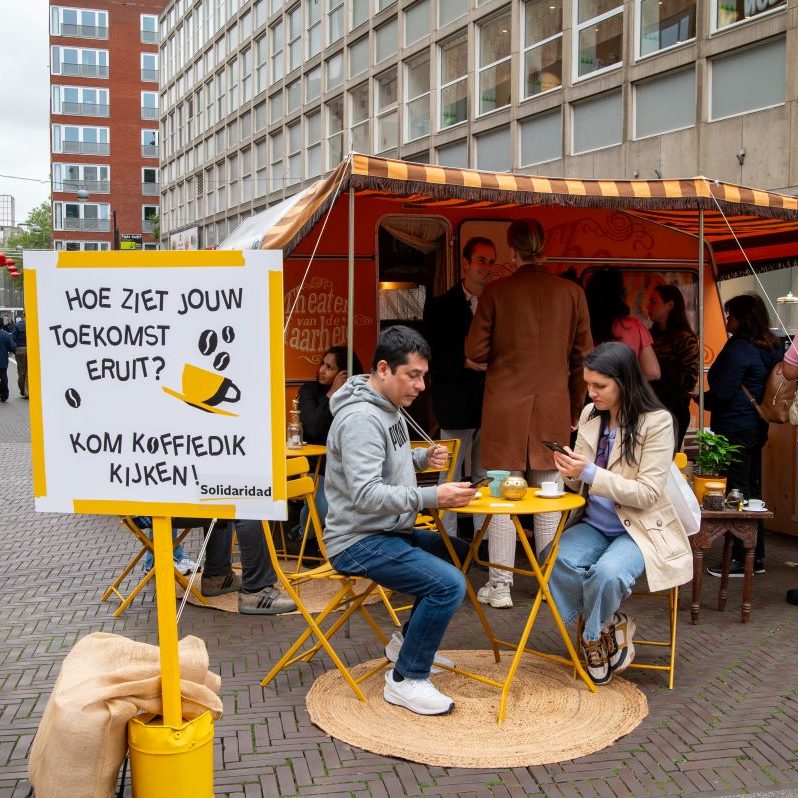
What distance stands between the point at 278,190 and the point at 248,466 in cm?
3301

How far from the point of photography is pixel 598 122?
59.4ft

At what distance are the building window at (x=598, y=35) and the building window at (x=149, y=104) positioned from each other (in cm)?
5685

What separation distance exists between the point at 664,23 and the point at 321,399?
40.8 ft

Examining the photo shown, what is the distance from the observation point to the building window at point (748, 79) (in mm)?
14297

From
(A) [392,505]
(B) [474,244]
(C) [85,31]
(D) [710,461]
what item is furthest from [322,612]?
(C) [85,31]

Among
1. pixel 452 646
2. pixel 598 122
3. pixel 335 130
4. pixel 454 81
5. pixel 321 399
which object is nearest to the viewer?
pixel 452 646

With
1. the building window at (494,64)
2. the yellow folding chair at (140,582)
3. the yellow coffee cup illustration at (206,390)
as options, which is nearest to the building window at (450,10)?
the building window at (494,64)

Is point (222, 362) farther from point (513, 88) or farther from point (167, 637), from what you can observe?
point (513, 88)

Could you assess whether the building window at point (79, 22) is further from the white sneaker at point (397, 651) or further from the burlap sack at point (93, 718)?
the burlap sack at point (93, 718)

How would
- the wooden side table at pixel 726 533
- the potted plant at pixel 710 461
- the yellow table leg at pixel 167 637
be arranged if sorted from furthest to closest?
the potted plant at pixel 710 461, the wooden side table at pixel 726 533, the yellow table leg at pixel 167 637

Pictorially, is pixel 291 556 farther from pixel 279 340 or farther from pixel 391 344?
pixel 279 340

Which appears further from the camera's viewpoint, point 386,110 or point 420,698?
point 386,110

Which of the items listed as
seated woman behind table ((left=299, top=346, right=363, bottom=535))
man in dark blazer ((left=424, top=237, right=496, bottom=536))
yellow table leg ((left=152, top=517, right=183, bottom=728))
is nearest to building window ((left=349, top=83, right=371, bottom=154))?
man in dark blazer ((left=424, top=237, right=496, bottom=536))

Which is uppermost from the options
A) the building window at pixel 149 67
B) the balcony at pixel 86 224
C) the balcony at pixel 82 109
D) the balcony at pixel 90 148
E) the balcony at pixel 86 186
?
the building window at pixel 149 67
